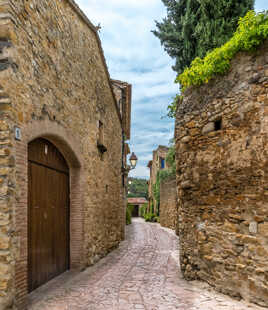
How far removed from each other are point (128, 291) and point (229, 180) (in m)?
2.57

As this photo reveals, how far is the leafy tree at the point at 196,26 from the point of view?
25.3 ft

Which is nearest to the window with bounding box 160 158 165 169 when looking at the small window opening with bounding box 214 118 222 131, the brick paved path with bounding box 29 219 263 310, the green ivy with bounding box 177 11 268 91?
the brick paved path with bounding box 29 219 263 310

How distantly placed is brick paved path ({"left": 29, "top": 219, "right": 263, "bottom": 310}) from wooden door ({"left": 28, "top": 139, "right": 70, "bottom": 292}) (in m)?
0.32

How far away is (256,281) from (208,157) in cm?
205

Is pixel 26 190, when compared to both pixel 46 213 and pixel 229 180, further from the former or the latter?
pixel 229 180

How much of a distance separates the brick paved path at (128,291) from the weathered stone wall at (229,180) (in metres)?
0.33

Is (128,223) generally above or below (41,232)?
below

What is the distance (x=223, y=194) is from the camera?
4.35 meters

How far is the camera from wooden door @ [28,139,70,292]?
436cm

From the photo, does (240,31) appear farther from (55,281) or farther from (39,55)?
(55,281)

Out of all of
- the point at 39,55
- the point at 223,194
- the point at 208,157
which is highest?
the point at 39,55

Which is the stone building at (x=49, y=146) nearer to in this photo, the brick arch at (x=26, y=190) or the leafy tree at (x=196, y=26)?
the brick arch at (x=26, y=190)

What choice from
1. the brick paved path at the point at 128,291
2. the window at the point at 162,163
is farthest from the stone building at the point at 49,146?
the window at the point at 162,163

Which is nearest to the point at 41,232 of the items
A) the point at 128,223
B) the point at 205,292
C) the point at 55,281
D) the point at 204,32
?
the point at 55,281
